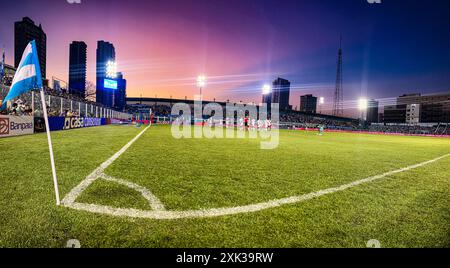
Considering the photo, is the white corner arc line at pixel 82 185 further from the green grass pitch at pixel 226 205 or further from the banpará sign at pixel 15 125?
the banpará sign at pixel 15 125

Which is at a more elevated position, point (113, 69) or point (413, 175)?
point (113, 69)

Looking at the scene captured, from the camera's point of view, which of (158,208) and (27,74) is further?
(27,74)

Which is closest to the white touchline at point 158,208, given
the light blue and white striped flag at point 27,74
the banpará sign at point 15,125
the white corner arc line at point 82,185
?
the white corner arc line at point 82,185

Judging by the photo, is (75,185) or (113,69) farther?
(113,69)

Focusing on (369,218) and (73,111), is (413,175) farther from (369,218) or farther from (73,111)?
(73,111)

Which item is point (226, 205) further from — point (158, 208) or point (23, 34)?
point (23, 34)

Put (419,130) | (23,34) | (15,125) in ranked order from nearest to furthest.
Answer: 1. (15,125)
2. (419,130)
3. (23,34)

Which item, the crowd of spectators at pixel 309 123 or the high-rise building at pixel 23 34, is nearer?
the crowd of spectators at pixel 309 123

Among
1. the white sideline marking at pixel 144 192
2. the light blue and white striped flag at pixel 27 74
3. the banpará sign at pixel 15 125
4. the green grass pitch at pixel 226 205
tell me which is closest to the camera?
the green grass pitch at pixel 226 205

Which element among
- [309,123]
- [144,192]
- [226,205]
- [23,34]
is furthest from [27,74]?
[23,34]

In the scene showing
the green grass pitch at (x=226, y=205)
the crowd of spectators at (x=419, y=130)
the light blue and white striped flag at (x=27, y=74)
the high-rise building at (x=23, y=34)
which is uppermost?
the high-rise building at (x=23, y=34)
